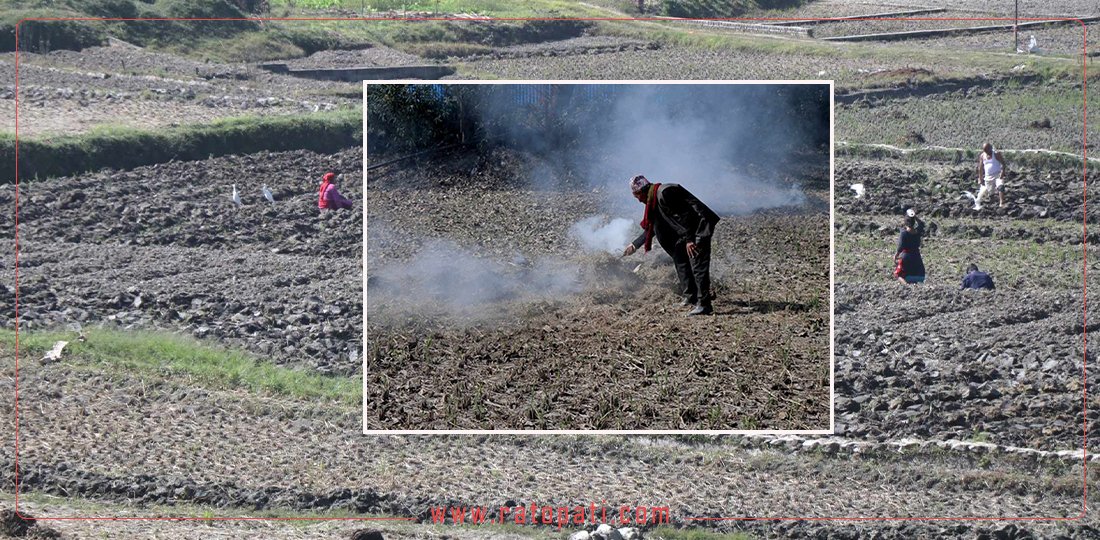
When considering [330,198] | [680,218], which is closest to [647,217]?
[680,218]

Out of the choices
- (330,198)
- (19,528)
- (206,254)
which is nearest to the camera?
(19,528)

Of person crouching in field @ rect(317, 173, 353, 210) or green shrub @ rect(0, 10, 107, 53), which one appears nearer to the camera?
person crouching in field @ rect(317, 173, 353, 210)

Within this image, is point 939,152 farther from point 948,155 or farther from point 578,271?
point 578,271

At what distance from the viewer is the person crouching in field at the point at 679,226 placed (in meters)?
7.82

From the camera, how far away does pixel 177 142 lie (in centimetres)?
2078

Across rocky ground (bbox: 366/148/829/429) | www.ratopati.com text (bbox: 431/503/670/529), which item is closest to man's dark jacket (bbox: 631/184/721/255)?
rocky ground (bbox: 366/148/829/429)

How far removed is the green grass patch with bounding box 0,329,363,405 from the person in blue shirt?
19.6ft

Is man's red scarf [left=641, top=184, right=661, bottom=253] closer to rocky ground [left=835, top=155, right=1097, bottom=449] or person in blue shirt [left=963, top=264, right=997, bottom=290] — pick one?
rocky ground [left=835, top=155, right=1097, bottom=449]

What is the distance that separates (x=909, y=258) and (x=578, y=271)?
8695 mm

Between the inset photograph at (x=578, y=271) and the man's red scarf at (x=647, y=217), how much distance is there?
0.52 feet

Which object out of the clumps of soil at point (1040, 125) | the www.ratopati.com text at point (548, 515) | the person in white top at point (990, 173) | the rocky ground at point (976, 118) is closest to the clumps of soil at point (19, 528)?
the www.ratopati.com text at point (548, 515)

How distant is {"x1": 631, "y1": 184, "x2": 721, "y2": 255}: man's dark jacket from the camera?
25.7 ft

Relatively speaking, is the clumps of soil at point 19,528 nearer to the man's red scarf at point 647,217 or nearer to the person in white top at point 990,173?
the man's red scarf at point 647,217

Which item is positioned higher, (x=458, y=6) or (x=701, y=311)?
(x=458, y=6)
